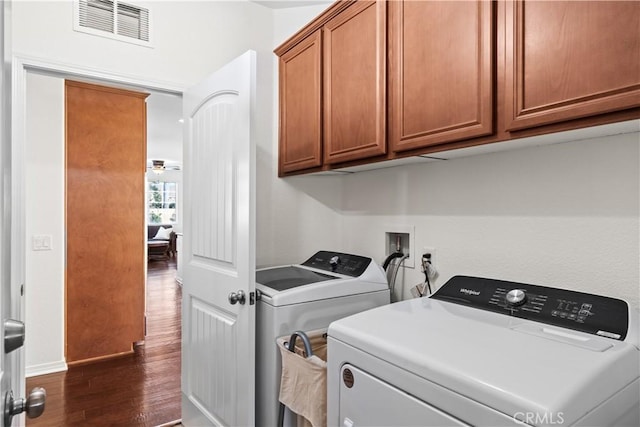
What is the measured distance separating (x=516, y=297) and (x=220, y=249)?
4.32 feet

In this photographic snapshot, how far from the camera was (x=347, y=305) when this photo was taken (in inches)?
71.2

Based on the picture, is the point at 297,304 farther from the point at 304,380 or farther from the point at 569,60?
the point at 569,60

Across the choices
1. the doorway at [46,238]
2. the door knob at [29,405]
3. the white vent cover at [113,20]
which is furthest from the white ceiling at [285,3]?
the door knob at [29,405]

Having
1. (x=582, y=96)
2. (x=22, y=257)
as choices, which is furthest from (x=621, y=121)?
(x=22, y=257)

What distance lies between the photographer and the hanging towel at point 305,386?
1.32 metres

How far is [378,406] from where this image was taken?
3.28 ft

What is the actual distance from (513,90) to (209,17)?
6.02 ft

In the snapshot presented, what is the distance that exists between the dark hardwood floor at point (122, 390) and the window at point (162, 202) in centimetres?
807

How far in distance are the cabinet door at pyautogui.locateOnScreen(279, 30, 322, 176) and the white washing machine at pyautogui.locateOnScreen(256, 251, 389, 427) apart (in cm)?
63

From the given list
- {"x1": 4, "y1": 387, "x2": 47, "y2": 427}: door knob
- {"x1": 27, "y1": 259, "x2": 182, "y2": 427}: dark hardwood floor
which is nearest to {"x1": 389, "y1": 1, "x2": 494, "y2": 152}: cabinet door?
{"x1": 4, "y1": 387, "x2": 47, "y2": 427}: door knob

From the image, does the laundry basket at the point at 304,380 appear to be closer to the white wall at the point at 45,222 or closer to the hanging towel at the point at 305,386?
the hanging towel at the point at 305,386

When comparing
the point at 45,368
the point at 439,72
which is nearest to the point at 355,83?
the point at 439,72

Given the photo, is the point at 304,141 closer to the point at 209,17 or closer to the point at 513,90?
the point at 209,17

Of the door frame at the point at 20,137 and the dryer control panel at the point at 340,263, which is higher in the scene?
the door frame at the point at 20,137
